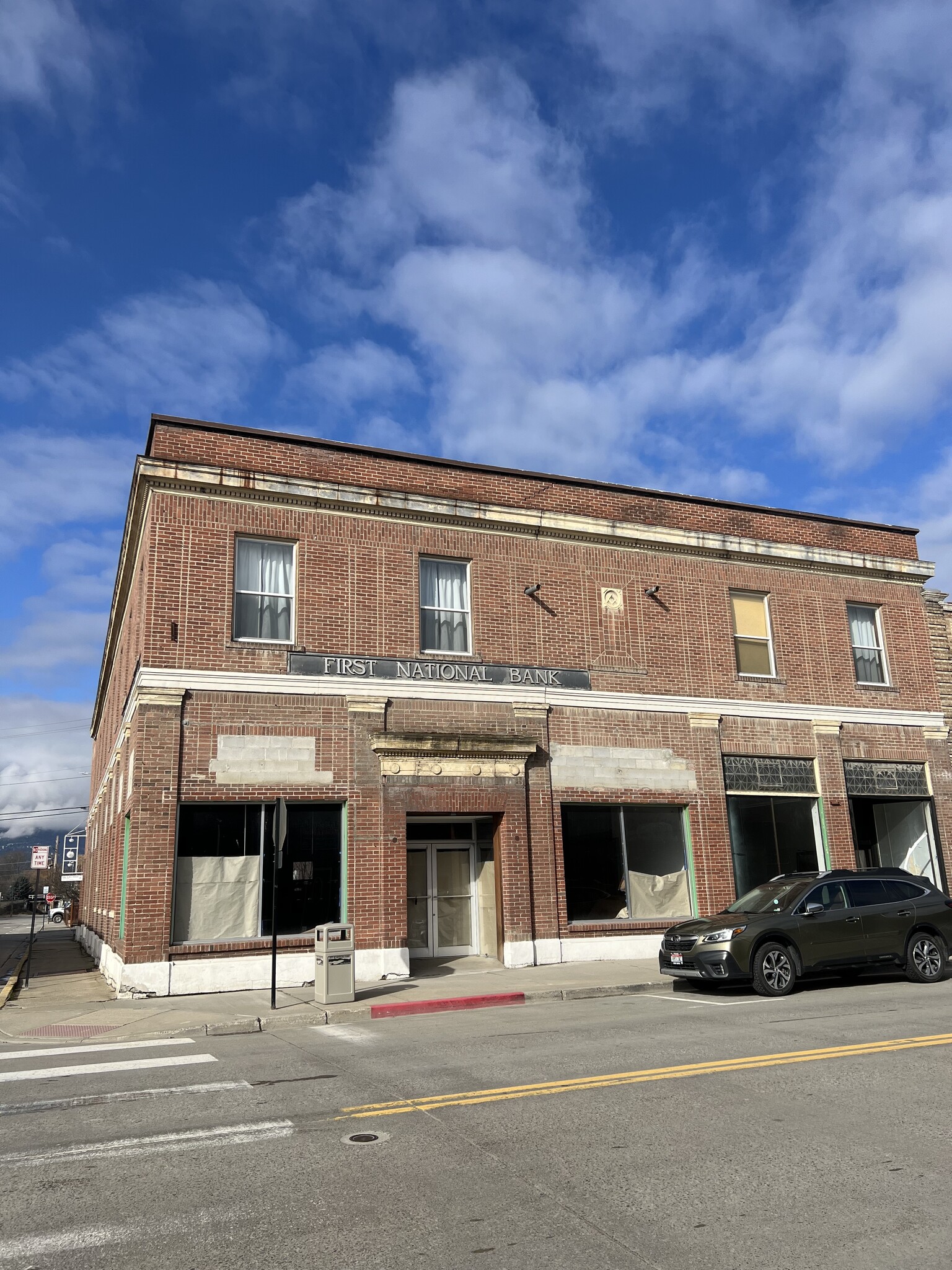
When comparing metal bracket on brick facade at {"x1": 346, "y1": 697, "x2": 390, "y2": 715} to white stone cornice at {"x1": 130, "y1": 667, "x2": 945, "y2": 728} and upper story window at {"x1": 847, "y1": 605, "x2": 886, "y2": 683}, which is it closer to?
white stone cornice at {"x1": 130, "y1": 667, "x2": 945, "y2": 728}

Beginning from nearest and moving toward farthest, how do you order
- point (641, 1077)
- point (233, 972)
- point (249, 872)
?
point (641, 1077) → point (233, 972) → point (249, 872)

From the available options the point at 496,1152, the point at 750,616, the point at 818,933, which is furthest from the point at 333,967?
the point at 750,616

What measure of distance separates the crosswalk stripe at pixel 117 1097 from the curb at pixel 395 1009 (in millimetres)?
3529

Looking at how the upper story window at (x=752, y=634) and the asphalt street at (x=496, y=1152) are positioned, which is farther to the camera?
the upper story window at (x=752, y=634)

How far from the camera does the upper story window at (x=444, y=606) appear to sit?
18.3m

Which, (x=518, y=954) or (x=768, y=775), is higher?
(x=768, y=775)

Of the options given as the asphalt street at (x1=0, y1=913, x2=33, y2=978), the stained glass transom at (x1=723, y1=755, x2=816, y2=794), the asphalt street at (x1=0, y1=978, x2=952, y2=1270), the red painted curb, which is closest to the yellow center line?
the asphalt street at (x1=0, y1=978, x2=952, y2=1270)

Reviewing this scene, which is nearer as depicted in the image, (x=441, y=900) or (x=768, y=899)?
(x=768, y=899)

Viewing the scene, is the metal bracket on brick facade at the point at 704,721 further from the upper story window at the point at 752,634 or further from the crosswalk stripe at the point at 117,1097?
the crosswalk stripe at the point at 117,1097

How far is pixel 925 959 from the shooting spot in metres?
14.2

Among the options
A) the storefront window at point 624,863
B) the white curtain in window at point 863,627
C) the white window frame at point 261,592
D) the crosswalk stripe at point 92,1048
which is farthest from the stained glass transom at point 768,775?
the crosswalk stripe at point 92,1048

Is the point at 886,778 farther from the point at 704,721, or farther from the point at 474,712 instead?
the point at 474,712

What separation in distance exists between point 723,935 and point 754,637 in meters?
9.52

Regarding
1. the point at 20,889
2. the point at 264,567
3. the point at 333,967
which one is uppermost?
the point at 264,567
